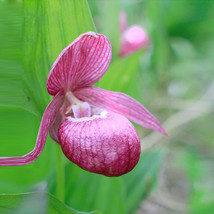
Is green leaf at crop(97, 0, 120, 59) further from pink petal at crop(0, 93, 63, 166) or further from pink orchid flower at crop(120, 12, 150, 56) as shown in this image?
pink petal at crop(0, 93, 63, 166)

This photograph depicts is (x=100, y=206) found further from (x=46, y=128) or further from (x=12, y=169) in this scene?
(x=46, y=128)

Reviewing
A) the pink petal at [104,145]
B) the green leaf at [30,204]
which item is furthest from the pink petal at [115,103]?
the green leaf at [30,204]

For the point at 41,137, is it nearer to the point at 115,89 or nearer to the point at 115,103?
the point at 115,103

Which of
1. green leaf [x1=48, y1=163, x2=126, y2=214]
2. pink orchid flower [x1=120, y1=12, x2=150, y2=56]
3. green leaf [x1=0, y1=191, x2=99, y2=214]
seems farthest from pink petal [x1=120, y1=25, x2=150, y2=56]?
green leaf [x1=0, y1=191, x2=99, y2=214]

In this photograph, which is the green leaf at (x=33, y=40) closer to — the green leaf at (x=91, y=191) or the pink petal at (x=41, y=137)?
the pink petal at (x=41, y=137)

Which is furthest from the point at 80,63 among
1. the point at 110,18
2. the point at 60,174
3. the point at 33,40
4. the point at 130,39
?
the point at 130,39
